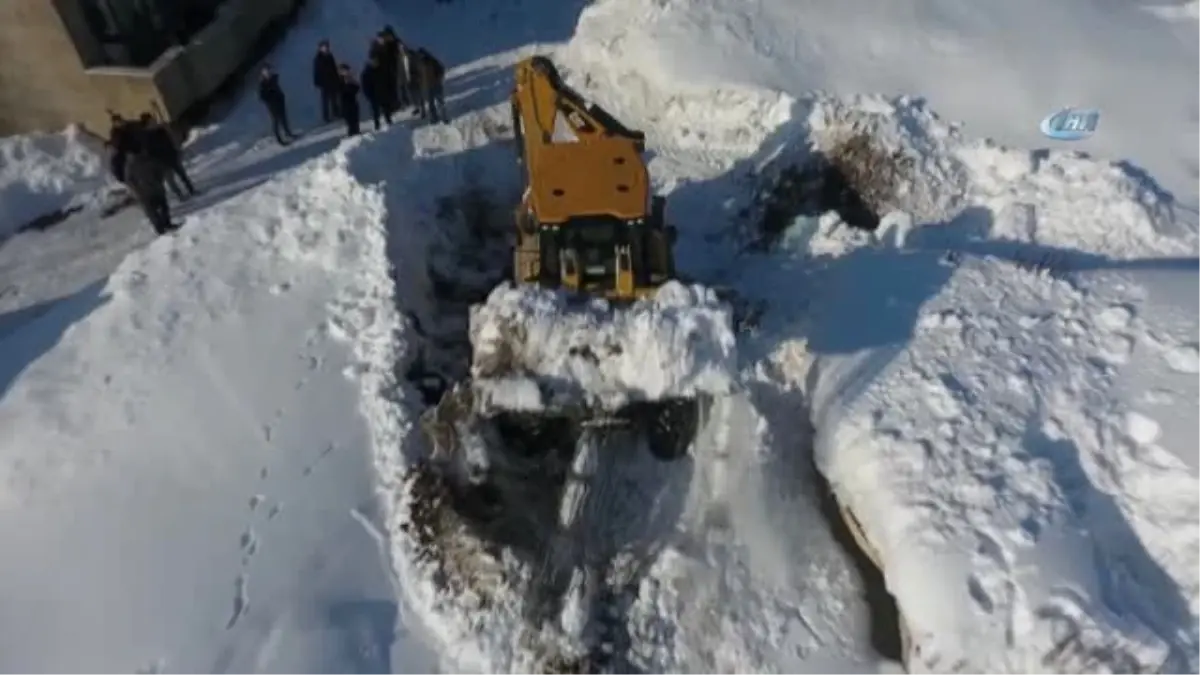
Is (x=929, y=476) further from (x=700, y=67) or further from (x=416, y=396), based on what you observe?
(x=700, y=67)

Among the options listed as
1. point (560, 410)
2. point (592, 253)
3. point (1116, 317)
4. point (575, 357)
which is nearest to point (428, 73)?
point (592, 253)

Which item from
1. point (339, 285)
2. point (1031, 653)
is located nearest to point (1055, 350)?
point (1031, 653)

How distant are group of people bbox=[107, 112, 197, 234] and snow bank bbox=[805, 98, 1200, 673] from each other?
303 inches

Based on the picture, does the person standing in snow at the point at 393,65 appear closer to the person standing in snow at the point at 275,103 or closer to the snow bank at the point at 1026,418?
the person standing in snow at the point at 275,103

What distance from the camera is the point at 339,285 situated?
11.7m

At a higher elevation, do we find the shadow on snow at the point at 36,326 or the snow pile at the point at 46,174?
the snow pile at the point at 46,174

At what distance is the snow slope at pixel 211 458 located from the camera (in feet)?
30.3

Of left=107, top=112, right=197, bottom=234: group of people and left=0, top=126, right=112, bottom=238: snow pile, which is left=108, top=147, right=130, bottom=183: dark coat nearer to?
left=107, top=112, right=197, bottom=234: group of people

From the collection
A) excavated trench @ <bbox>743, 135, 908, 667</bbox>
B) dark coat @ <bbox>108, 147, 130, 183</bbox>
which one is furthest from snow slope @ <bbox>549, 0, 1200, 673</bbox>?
dark coat @ <bbox>108, 147, 130, 183</bbox>

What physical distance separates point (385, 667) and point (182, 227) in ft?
Answer: 20.1

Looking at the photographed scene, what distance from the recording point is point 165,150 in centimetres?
1316

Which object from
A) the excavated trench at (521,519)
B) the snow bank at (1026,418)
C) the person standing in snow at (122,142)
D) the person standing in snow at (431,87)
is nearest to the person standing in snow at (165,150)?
the person standing in snow at (122,142)

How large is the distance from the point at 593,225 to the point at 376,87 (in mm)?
5508

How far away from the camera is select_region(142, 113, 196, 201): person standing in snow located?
12.9 meters
